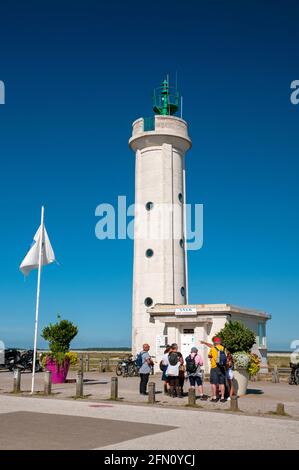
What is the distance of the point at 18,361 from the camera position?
3189 cm

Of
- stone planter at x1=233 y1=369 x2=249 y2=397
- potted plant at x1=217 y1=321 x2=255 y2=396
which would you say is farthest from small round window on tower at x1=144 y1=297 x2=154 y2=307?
stone planter at x1=233 y1=369 x2=249 y2=397

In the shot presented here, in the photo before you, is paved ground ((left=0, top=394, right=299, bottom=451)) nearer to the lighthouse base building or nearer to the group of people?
the group of people

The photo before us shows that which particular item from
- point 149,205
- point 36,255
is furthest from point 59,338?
point 149,205

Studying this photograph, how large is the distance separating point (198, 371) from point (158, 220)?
17796 millimetres

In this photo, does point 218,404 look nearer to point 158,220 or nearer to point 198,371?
point 198,371

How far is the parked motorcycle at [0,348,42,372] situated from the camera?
104ft

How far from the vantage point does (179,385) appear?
1744 cm

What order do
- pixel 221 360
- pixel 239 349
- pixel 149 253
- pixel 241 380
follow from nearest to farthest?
1. pixel 221 360
2. pixel 241 380
3. pixel 239 349
4. pixel 149 253

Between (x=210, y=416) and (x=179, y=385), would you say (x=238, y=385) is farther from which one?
(x=210, y=416)

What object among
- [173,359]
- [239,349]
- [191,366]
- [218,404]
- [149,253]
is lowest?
[218,404]

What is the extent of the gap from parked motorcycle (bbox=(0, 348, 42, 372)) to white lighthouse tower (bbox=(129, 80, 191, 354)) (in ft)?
21.4

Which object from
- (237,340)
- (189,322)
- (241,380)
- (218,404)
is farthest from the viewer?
(189,322)
